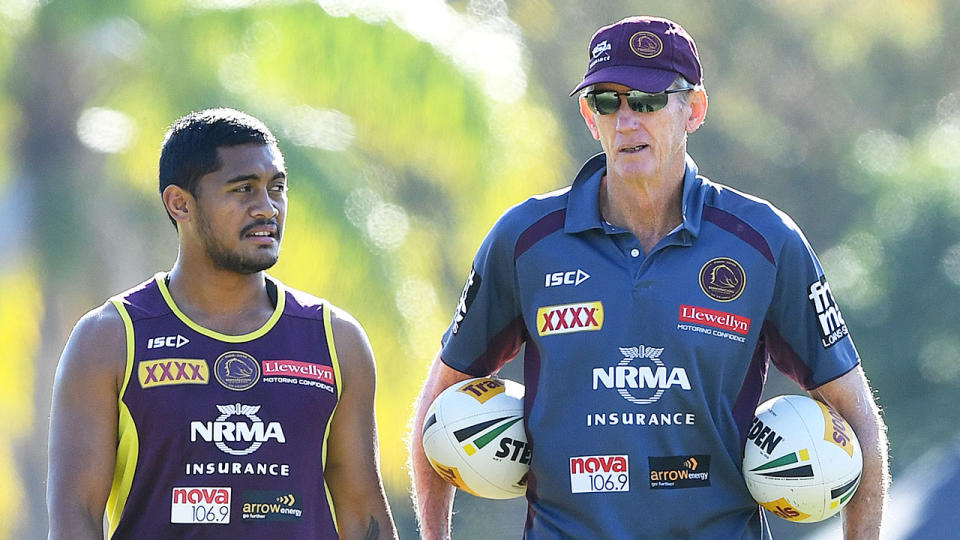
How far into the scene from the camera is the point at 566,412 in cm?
518

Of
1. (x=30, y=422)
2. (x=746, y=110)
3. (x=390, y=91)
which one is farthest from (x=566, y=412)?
(x=746, y=110)

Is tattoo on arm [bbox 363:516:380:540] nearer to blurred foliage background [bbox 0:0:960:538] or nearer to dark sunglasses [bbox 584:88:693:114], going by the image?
dark sunglasses [bbox 584:88:693:114]

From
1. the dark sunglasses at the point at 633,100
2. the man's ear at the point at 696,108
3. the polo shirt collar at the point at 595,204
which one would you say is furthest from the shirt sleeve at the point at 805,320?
the dark sunglasses at the point at 633,100

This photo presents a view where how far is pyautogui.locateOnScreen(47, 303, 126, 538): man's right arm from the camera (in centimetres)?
489

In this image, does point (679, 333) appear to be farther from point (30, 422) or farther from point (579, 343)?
point (30, 422)

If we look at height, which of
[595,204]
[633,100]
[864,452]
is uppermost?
[633,100]

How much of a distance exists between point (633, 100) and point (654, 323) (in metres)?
0.76

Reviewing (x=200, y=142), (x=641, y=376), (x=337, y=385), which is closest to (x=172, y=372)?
(x=337, y=385)

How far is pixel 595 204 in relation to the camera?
17.7 feet

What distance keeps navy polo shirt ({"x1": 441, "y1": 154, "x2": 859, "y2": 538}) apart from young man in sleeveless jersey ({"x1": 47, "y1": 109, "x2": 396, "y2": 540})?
67 centimetres

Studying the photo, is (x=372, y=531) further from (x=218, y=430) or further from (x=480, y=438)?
(x=218, y=430)

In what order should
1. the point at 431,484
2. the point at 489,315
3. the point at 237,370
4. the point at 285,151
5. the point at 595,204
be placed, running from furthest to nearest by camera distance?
the point at 285,151, the point at 431,484, the point at 489,315, the point at 595,204, the point at 237,370

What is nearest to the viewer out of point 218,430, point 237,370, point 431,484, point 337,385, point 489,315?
point 218,430

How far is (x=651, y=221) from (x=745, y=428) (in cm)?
78
